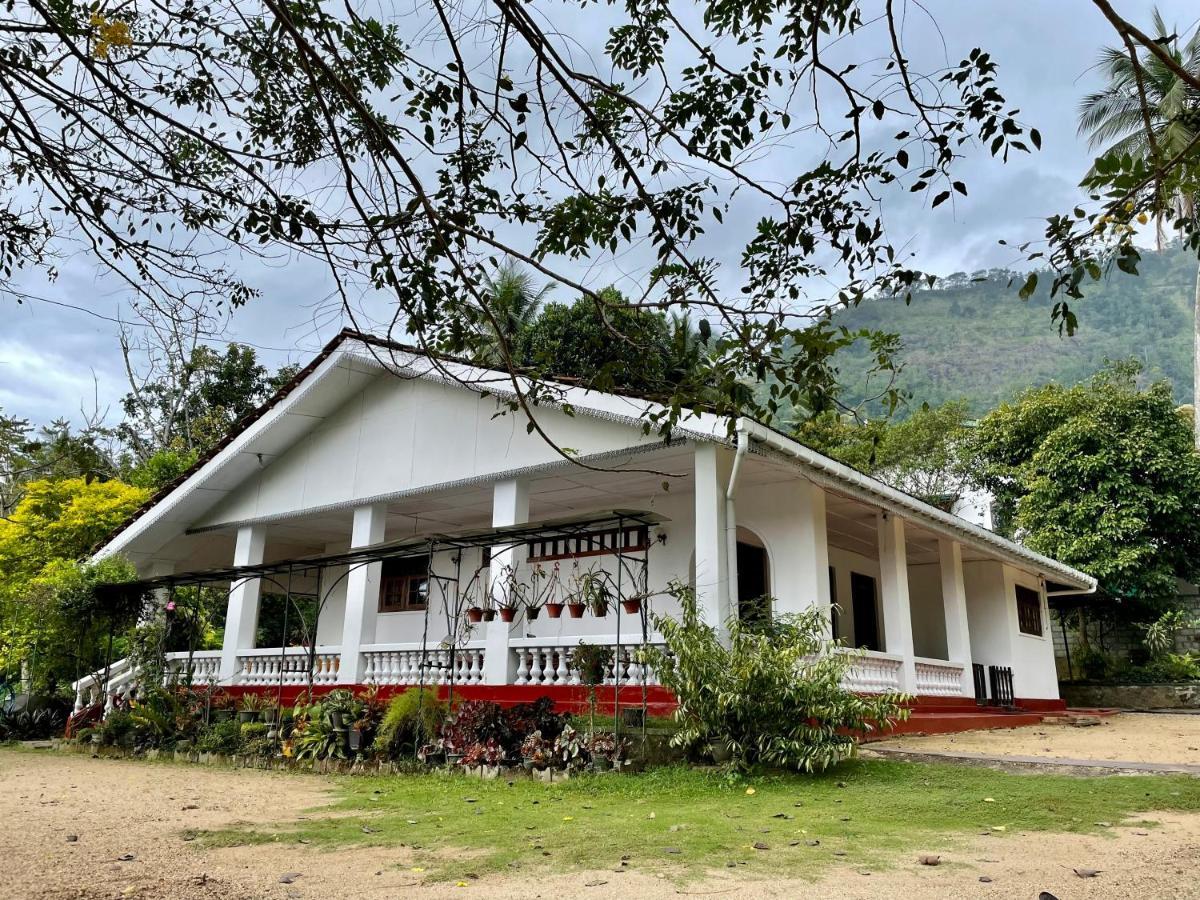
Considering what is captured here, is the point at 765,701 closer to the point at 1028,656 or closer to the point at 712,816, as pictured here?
the point at 712,816

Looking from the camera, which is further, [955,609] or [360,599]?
[955,609]

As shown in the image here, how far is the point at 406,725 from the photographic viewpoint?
935 cm

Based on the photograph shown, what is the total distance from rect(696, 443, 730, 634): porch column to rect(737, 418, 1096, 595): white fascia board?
0.70 meters

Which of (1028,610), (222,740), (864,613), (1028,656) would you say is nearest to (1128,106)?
(1028,610)

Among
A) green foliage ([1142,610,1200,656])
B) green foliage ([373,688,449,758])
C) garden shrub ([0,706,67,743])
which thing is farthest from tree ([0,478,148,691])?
green foliage ([1142,610,1200,656])

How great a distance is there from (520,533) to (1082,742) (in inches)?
288

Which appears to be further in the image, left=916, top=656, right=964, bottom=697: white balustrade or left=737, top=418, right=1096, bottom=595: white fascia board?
left=916, top=656, right=964, bottom=697: white balustrade

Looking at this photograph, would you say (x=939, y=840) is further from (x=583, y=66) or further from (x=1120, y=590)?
(x=1120, y=590)

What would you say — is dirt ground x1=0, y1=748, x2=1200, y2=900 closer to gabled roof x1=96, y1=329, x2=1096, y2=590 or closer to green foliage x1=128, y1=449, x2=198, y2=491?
gabled roof x1=96, y1=329, x2=1096, y2=590

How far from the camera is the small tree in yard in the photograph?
767cm

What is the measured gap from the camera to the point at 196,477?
13.9 m

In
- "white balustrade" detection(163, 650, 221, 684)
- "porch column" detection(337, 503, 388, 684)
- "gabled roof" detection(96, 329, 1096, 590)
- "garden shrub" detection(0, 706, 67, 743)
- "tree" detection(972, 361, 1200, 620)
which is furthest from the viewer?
"tree" detection(972, 361, 1200, 620)

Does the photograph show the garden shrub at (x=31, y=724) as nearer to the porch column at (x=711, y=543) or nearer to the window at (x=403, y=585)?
the window at (x=403, y=585)

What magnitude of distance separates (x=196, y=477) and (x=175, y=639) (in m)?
3.81
